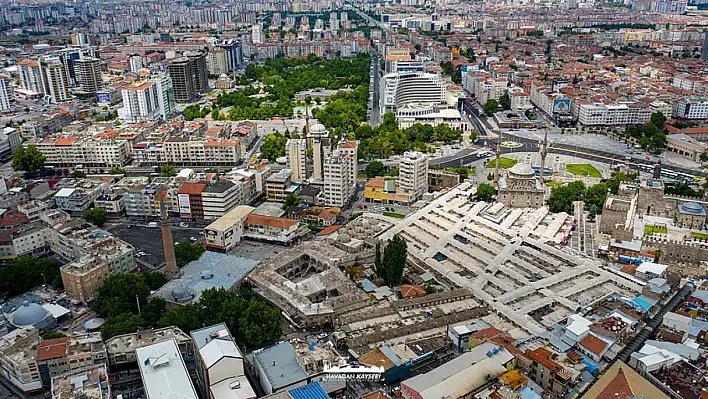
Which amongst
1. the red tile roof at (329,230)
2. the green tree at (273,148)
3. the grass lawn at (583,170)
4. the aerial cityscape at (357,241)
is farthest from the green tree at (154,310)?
the grass lawn at (583,170)

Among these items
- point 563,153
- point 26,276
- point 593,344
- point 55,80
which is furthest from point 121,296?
point 55,80

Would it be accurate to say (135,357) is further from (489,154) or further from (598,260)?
(489,154)

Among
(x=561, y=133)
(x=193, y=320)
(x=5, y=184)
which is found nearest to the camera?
(x=193, y=320)

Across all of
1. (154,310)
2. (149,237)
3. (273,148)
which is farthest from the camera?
(273,148)

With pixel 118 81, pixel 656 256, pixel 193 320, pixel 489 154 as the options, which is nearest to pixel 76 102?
pixel 118 81

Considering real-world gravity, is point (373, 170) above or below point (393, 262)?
below

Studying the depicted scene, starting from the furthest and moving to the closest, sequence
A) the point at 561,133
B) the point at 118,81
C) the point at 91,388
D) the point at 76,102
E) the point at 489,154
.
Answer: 1. the point at 118,81
2. the point at 76,102
3. the point at 561,133
4. the point at 489,154
5. the point at 91,388

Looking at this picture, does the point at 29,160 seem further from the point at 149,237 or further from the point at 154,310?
the point at 154,310
